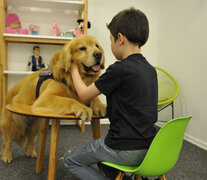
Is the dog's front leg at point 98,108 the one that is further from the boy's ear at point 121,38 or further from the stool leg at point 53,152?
the boy's ear at point 121,38

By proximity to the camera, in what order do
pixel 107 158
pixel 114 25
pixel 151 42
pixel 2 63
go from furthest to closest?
pixel 151 42 < pixel 2 63 < pixel 114 25 < pixel 107 158

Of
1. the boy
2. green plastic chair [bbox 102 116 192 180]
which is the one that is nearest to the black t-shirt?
the boy

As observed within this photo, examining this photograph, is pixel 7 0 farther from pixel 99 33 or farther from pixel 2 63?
pixel 99 33

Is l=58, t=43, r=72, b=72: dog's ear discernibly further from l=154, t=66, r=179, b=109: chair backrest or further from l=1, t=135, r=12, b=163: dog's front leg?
l=154, t=66, r=179, b=109: chair backrest

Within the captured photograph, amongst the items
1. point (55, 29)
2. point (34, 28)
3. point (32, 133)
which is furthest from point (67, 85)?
point (34, 28)

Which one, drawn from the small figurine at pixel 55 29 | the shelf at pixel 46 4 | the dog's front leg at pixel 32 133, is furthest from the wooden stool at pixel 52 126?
the shelf at pixel 46 4

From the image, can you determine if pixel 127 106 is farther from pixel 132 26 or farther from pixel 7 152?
pixel 7 152

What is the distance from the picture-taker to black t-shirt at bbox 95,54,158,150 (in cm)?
101

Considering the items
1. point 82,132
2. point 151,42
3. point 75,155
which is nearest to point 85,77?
point 75,155

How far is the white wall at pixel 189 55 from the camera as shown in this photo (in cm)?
271

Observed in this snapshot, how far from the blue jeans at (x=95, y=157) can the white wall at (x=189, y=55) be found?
1.95 meters

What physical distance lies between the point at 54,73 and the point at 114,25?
1.75 feet

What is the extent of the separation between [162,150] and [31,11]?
10.4 ft

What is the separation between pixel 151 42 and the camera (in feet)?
12.8
